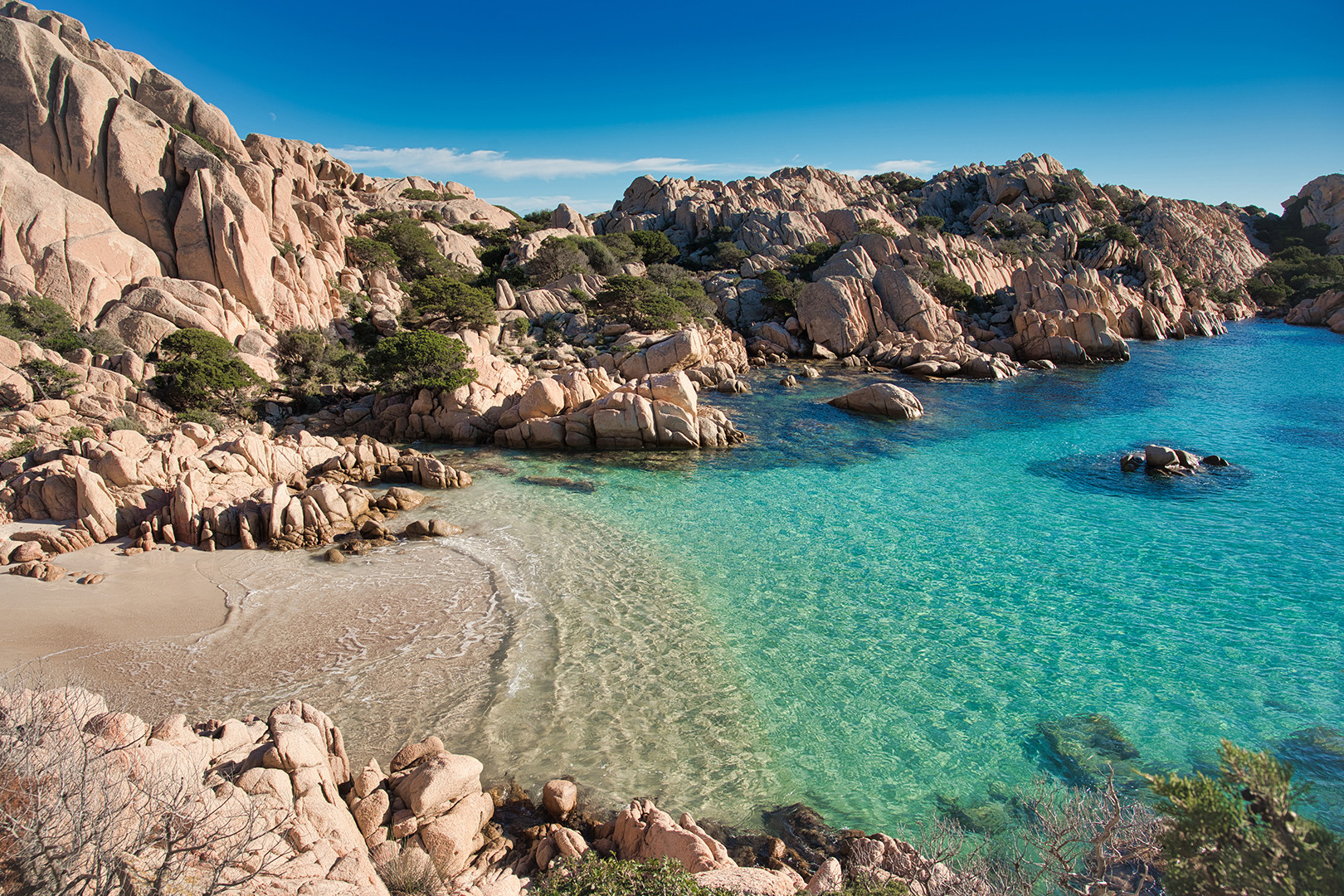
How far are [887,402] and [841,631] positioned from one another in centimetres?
2399

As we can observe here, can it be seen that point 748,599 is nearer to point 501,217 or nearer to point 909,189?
point 501,217

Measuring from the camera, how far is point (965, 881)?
22.9ft

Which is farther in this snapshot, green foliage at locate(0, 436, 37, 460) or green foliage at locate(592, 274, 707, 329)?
green foliage at locate(592, 274, 707, 329)

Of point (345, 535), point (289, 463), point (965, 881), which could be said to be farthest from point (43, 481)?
point (965, 881)

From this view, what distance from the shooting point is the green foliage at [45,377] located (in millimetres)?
23828

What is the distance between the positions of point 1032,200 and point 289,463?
111981mm

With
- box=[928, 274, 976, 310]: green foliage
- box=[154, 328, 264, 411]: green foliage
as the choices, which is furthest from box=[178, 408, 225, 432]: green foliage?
box=[928, 274, 976, 310]: green foliage

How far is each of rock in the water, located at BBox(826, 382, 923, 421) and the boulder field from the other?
29.5m

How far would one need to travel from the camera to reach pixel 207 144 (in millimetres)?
39875

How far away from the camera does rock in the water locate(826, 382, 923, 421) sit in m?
35.8

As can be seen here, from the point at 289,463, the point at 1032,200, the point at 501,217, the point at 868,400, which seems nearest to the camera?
the point at 289,463

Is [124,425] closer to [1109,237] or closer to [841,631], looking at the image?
[841,631]

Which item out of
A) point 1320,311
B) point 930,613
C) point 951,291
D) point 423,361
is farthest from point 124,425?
point 1320,311

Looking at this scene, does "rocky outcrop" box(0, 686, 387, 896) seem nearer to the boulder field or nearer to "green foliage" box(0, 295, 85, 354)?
the boulder field
